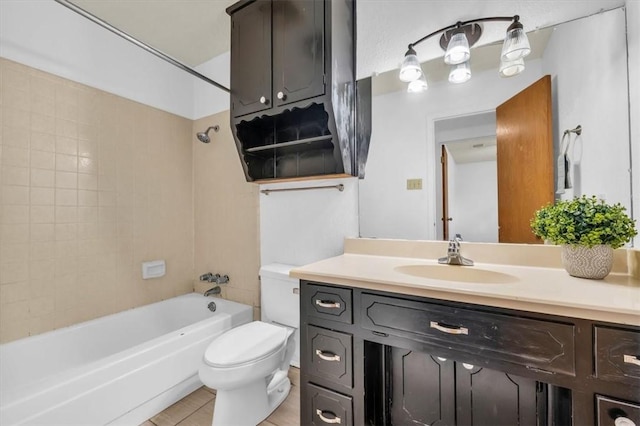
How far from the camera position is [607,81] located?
1.09 meters

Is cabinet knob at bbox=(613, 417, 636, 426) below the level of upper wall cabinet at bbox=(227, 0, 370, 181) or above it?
below

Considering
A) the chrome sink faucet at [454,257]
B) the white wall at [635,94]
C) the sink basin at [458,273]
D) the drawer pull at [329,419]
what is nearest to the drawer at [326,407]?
the drawer pull at [329,419]

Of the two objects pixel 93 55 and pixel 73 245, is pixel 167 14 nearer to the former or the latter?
pixel 93 55

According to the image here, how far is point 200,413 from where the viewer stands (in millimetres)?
1552

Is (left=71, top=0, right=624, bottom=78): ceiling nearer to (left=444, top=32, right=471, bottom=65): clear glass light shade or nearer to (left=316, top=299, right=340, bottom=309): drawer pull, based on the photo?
(left=444, top=32, right=471, bottom=65): clear glass light shade

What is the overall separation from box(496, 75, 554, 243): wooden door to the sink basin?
0.81 feet

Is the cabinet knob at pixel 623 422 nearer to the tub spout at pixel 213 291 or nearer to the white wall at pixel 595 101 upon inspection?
the white wall at pixel 595 101

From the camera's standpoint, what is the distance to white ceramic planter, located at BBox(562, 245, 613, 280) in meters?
0.96

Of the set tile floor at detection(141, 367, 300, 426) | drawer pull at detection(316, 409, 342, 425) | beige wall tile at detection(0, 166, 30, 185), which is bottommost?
tile floor at detection(141, 367, 300, 426)

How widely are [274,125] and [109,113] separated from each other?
1.30 metres

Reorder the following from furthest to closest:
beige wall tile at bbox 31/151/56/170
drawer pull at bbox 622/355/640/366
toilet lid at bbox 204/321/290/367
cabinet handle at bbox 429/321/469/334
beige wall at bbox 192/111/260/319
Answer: beige wall at bbox 192/111/260/319
beige wall tile at bbox 31/151/56/170
toilet lid at bbox 204/321/290/367
cabinet handle at bbox 429/321/469/334
drawer pull at bbox 622/355/640/366

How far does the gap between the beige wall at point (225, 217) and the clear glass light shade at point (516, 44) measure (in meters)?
1.78

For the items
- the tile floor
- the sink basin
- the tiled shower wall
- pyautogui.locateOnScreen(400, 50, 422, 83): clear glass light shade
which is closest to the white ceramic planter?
the sink basin

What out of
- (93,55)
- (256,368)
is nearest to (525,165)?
(256,368)
